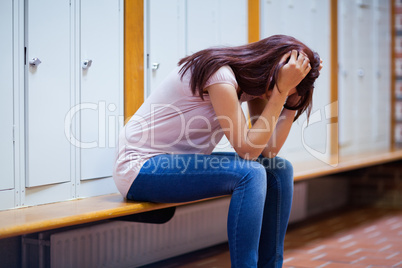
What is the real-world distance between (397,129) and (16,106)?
3.64 m

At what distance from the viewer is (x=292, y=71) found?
171cm

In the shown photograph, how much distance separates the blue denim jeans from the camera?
5.13 feet

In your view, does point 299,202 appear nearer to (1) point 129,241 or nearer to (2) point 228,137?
(1) point 129,241

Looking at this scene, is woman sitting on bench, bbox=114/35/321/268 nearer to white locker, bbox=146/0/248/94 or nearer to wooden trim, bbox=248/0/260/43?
white locker, bbox=146/0/248/94

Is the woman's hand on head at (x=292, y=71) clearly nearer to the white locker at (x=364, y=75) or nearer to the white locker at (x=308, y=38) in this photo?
the white locker at (x=308, y=38)

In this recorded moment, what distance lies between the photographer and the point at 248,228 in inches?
61.2

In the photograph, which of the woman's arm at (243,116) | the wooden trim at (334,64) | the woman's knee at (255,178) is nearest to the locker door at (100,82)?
the woman's arm at (243,116)

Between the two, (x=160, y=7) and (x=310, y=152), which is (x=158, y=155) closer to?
(x=160, y=7)

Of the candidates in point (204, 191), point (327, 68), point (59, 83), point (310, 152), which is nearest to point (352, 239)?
point (310, 152)

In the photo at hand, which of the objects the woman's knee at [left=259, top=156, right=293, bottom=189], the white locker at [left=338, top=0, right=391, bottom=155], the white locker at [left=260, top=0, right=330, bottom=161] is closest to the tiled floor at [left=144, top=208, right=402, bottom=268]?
the white locker at [left=260, top=0, right=330, bottom=161]

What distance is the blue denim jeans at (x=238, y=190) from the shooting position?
156 cm

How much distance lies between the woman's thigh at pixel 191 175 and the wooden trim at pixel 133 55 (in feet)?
1.65

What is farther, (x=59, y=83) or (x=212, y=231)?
(x=212, y=231)

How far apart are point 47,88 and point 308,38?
197 centimetres
